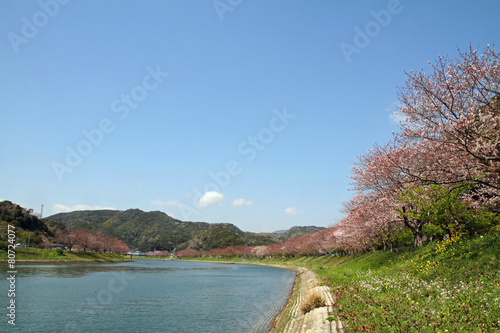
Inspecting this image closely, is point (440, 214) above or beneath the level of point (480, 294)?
above

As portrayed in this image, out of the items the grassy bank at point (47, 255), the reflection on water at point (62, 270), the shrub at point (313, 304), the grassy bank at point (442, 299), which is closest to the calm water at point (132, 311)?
the shrub at point (313, 304)

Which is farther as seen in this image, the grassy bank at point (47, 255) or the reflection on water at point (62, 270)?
the grassy bank at point (47, 255)

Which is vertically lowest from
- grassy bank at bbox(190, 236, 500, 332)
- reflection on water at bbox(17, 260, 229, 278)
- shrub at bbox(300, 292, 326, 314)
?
reflection on water at bbox(17, 260, 229, 278)

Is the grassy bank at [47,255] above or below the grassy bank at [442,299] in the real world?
below

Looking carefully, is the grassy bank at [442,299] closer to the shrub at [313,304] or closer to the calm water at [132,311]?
the shrub at [313,304]

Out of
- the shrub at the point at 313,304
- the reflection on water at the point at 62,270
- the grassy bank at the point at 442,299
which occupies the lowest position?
the reflection on water at the point at 62,270

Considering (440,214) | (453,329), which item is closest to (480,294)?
(453,329)

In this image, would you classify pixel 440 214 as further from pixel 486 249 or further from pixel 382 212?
pixel 486 249

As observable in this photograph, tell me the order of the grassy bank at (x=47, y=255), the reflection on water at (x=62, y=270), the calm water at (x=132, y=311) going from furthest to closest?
the grassy bank at (x=47, y=255)
the reflection on water at (x=62, y=270)
the calm water at (x=132, y=311)

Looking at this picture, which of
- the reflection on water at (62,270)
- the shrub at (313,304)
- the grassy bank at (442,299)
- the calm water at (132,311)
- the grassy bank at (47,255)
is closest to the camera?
the grassy bank at (442,299)

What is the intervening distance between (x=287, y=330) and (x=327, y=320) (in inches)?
112

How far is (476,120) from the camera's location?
12.4m

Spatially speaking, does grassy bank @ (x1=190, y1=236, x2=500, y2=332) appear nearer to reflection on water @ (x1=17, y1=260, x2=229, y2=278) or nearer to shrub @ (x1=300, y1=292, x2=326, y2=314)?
shrub @ (x1=300, y1=292, x2=326, y2=314)

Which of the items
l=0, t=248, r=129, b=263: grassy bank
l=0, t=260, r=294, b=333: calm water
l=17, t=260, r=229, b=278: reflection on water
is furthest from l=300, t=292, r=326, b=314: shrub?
l=0, t=248, r=129, b=263: grassy bank
